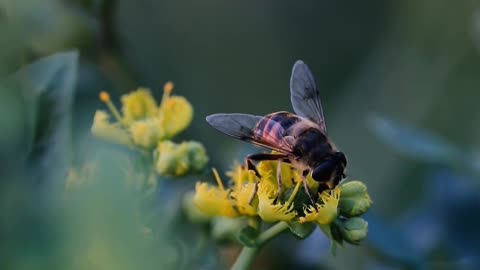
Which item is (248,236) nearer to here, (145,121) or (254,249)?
(254,249)

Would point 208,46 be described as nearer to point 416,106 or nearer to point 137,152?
point 416,106

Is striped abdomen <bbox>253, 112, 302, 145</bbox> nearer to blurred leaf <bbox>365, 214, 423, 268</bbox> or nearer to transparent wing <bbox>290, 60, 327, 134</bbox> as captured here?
transparent wing <bbox>290, 60, 327, 134</bbox>

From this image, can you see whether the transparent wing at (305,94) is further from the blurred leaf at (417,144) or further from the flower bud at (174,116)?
the blurred leaf at (417,144)

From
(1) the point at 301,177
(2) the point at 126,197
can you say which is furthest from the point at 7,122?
(1) the point at 301,177

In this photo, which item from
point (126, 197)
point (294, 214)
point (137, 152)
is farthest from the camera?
point (137, 152)

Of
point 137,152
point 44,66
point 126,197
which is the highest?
point 126,197

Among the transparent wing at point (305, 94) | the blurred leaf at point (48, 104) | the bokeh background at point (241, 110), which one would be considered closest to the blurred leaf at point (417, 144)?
the bokeh background at point (241, 110)

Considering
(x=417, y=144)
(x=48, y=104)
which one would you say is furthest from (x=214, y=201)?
(x=417, y=144)
